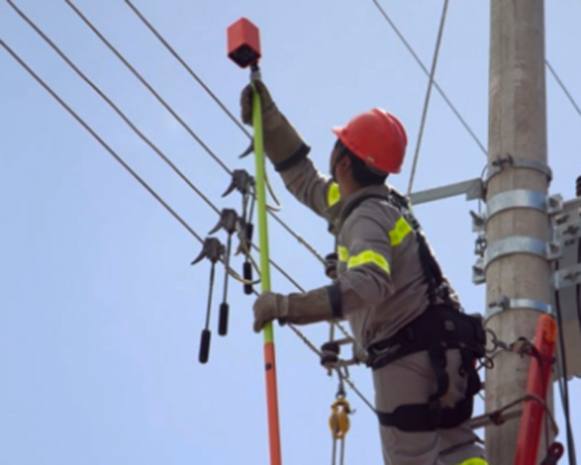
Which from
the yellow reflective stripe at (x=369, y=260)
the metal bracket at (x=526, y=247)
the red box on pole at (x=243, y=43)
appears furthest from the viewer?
the red box on pole at (x=243, y=43)

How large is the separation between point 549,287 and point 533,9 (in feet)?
4.33

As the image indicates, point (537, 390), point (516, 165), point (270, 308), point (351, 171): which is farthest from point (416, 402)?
point (516, 165)

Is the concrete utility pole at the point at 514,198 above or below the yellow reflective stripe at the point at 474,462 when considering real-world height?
above

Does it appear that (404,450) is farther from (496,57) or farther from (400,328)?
(496,57)

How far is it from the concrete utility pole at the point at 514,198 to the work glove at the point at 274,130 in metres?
0.93

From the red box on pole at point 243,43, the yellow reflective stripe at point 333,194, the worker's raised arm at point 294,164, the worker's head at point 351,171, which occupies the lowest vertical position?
the worker's head at point 351,171

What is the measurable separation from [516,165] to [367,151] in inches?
24.6

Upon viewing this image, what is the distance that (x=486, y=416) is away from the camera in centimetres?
618

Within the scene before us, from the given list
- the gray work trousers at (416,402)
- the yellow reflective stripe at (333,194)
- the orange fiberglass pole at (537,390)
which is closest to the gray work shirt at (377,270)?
A: the gray work trousers at (416,402)

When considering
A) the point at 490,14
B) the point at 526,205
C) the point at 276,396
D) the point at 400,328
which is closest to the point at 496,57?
the point at 490,14

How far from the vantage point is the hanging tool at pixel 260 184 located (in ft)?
19.2

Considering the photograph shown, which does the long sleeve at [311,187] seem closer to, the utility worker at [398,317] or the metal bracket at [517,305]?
the utility worker at [398,317]

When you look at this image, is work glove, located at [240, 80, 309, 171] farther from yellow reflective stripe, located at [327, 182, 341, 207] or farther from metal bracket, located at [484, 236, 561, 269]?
metal bracket, located at [484, 236, 561, 269]

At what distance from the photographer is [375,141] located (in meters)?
6.51
